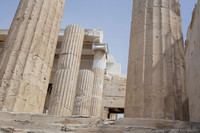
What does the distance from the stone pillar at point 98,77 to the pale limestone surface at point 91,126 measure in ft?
32.9

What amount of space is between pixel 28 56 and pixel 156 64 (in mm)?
3444

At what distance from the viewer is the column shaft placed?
15000mm

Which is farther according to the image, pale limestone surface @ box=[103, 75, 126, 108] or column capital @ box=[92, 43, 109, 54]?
pale limestone surface @ box=[103, 75, 126, 108]

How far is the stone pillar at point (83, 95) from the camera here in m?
13.8

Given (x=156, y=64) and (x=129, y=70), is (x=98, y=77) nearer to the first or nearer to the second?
(x=129, y=70)

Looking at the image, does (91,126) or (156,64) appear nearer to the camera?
(91,126)

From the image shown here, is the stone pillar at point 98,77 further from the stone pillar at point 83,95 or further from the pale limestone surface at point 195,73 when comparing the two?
the pale limestone surface at point 195,73

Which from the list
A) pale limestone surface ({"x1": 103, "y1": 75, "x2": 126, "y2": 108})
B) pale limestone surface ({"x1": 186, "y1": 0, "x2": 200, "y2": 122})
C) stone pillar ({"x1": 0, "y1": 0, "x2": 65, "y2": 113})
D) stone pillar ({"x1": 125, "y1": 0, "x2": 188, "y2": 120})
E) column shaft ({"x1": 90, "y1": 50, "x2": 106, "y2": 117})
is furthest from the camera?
pale limestone surface ({"x1": 103, "y1": 75, "x2": 126, "y2": 108})

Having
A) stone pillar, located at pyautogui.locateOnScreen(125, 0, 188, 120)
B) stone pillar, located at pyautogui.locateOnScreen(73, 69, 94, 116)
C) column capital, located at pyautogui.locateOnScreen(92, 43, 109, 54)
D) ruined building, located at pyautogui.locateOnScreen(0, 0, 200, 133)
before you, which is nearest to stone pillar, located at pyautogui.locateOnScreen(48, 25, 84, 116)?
stone pillar, located at pyautogui.locateOnScreen(73, 69, 94, 116)

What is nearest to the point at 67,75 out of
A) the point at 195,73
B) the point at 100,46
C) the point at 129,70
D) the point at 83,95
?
the point at 83,95

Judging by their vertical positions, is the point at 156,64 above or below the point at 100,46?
below

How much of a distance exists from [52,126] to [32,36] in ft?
11.4

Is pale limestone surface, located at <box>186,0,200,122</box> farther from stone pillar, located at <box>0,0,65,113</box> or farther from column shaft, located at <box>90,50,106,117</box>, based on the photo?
stone pillar, located at <box>0,0,65,113</box>

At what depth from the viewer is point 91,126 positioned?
4281 millimetres
